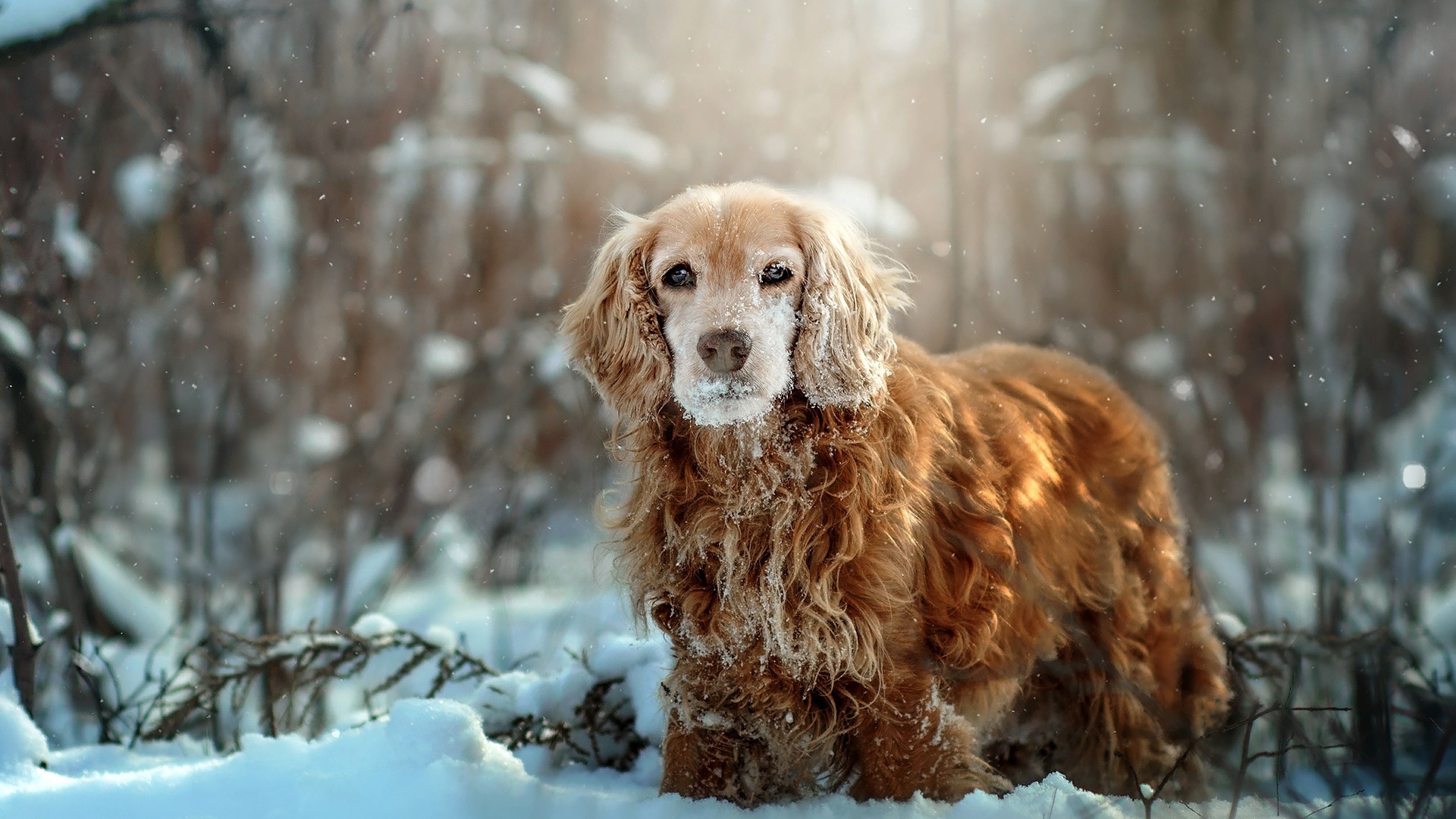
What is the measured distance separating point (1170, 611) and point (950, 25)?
2240mm

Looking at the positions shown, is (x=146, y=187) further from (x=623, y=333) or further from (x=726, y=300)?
(x=726, y=300)

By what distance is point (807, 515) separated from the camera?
6.93 ft

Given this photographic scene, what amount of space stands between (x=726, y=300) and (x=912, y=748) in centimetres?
100

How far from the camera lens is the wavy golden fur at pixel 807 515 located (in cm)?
209

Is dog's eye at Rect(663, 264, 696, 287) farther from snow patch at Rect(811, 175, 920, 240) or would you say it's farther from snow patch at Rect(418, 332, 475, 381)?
snow patch at Rect(418, 332, 475, 381)

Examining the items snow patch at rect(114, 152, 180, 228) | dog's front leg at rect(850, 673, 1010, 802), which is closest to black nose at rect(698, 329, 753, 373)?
dog's front leg at rect(850, 673, 1010, 802)

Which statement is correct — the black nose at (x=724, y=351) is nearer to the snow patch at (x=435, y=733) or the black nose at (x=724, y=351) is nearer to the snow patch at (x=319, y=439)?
the snow patch at (x=435, y=733)

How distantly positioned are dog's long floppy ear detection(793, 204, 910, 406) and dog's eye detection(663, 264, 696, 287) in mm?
251

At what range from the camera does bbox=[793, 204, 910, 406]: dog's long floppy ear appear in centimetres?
211

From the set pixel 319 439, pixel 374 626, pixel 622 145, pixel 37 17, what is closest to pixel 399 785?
pixel 374 626

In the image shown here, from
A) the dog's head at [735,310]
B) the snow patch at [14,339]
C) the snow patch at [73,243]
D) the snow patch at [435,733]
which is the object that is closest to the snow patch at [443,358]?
the snow patch at [73,243]

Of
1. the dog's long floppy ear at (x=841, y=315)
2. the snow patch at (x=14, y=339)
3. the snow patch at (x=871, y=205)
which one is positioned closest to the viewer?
the dog's long floppy ear at (x=841, y=315)

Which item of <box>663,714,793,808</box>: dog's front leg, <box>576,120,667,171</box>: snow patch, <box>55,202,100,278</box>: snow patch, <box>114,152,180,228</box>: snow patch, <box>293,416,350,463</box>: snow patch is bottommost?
<box>663,714,793,808</box>: dog's front leg

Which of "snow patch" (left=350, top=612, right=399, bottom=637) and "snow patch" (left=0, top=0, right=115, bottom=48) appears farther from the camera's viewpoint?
"snow patch" (left=350, top=612, right=399, bottom=637)
